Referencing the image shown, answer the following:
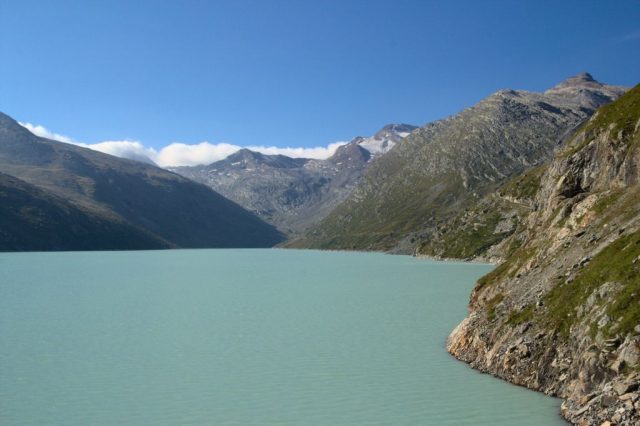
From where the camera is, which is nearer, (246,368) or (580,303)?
(580,303)

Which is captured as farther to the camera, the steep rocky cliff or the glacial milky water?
the glacial milky water

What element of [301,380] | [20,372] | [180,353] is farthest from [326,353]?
[20,372]

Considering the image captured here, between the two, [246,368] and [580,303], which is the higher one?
[580,303]

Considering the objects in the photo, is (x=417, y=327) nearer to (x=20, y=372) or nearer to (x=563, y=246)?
(x=563, y=246)

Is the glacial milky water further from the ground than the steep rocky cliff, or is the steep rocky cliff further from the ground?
the steep rocky cliff
